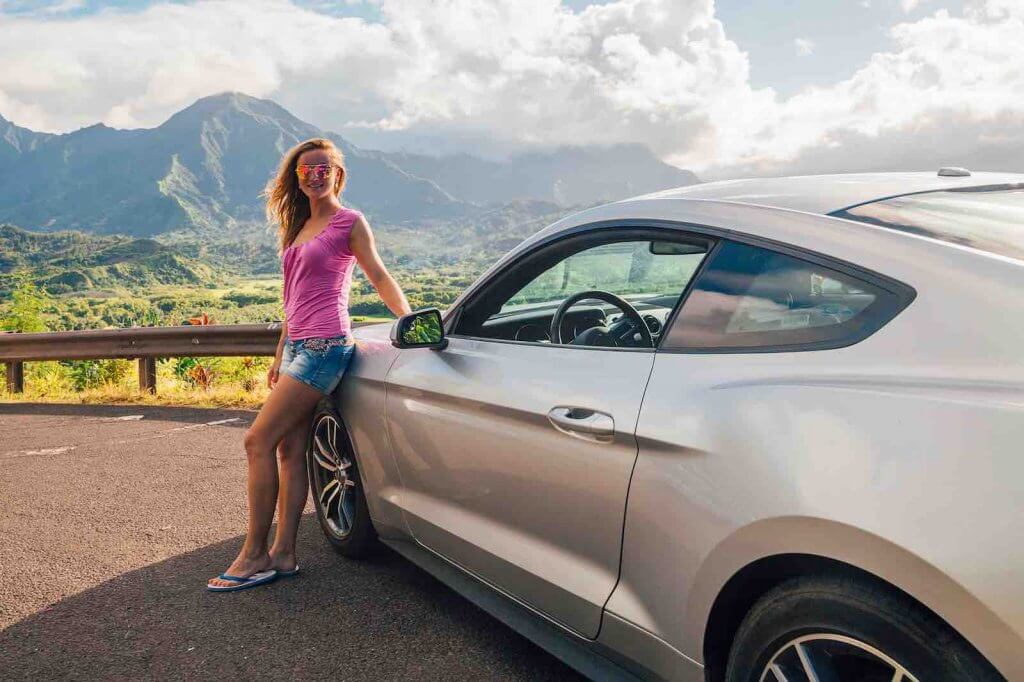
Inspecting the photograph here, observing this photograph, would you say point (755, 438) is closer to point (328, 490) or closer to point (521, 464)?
point (521, 464)

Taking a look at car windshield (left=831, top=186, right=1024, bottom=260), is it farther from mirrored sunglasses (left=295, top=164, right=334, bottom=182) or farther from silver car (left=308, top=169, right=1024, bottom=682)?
mirrored sunglasses (left=295, top=164, right=334, bottom=182)

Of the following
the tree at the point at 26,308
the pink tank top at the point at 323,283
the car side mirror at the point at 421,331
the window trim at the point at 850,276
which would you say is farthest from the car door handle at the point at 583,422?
the tree at the point at 26,308

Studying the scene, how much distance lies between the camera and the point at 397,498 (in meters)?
3.41

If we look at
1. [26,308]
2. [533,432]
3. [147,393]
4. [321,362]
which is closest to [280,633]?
[321,362]

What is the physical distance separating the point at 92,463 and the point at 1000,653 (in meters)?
6.40

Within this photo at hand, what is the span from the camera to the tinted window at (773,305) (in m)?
1.90

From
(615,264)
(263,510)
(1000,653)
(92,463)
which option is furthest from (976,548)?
(92,463)

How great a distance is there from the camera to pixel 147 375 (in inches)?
398

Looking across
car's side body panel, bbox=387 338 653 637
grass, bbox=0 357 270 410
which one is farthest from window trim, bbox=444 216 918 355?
grass, bbox=0 357 270 410

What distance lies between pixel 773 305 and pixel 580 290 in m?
1.19

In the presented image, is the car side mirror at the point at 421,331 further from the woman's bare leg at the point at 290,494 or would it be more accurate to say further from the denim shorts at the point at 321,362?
the woman's bare leg at the point at 290,494

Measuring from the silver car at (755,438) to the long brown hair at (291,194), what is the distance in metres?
1.25

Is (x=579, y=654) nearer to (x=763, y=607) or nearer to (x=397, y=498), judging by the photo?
(x=763, y=607)

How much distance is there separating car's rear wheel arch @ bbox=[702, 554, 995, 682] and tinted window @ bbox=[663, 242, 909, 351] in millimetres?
488
